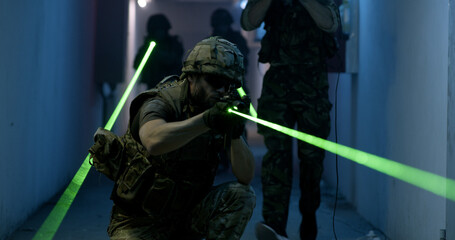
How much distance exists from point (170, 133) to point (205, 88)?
418 millimetres

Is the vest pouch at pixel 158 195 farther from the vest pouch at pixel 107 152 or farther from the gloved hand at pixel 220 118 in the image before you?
the gloved hand at pixel 220 118

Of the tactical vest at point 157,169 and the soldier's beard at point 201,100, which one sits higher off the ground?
the soldier's beard at point 201,100

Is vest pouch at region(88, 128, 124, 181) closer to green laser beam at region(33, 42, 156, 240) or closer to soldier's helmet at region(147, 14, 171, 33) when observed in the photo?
green laser beam at region(33, 42, 156, 240)

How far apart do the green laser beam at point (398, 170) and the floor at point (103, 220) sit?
1.51ft

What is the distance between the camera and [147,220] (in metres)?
2.72

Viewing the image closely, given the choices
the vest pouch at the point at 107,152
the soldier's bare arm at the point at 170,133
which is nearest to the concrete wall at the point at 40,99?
the vest pouch at the point at 107,152

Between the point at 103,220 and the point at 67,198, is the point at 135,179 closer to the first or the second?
the point at 103,220

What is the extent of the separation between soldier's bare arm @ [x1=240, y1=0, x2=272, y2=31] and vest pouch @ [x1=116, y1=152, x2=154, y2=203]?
1509 millimetres

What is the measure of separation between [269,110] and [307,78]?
0.32m

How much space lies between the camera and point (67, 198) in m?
5.65

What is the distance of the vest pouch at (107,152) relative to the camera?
2676 mm

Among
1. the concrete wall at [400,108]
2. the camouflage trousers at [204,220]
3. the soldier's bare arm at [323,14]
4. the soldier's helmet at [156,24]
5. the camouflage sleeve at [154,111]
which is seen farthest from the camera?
the soldier's helmet at [156,24]

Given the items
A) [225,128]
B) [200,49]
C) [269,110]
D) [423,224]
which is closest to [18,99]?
[269,110]

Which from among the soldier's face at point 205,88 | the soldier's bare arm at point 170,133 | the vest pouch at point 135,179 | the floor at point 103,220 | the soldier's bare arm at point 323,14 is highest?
the soldier's bare arm at point 323,14
